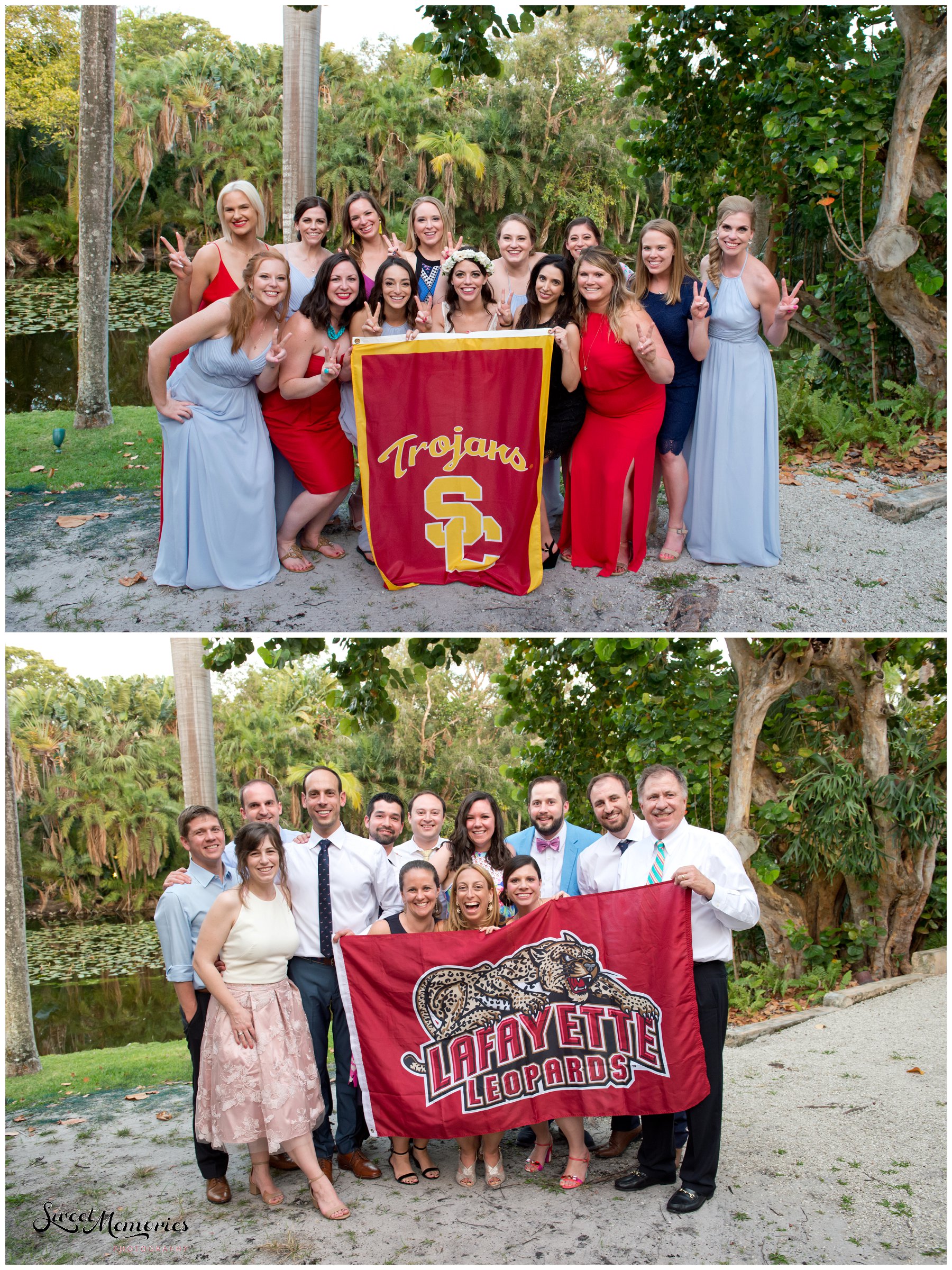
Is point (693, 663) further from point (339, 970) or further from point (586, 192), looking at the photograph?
point (586, 192)

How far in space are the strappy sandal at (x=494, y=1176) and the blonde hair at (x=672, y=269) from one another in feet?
14.3

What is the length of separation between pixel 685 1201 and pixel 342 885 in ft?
6.07

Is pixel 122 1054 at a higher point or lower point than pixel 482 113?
lower

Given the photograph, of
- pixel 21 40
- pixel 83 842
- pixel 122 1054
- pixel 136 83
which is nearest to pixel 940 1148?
pixel 122 1054

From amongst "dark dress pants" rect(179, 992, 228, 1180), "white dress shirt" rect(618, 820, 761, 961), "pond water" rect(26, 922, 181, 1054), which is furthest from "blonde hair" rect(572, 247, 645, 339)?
"pond water" rect(26, 922, 181, 1054)

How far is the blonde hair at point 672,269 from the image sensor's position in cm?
541

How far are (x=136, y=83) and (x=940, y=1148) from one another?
2681cm

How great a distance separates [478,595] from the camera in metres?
5.93

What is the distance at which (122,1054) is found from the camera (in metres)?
8.58

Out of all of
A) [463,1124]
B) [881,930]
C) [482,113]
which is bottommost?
[881,930]

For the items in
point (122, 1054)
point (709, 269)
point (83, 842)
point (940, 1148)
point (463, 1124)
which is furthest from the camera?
point (83, 842)

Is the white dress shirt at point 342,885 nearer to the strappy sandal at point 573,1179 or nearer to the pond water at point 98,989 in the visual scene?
the strappy sandal at point 573,1179

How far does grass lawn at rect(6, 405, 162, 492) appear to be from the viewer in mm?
8109

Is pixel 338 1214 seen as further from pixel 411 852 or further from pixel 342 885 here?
pixel 411 852
